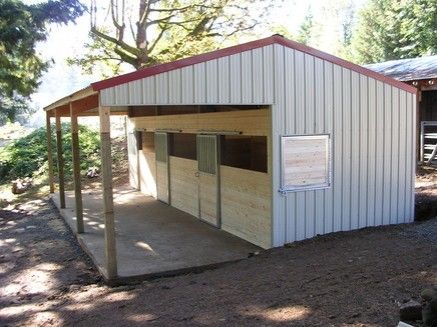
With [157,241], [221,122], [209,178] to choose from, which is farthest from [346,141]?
[157,241]

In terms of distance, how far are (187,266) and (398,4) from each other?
107 feet

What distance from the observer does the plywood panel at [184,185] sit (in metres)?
10.4

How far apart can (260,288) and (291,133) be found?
2.74 meters

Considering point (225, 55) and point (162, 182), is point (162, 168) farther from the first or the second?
point (225, 55)

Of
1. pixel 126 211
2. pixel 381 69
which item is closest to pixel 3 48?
pixel 126 211

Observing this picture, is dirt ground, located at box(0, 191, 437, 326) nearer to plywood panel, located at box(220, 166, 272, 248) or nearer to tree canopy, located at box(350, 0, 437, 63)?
plywood panel, located at box(220, 166, 272, 248)

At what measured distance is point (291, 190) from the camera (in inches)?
289

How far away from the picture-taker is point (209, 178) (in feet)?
31.4

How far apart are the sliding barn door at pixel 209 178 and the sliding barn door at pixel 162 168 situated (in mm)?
2223

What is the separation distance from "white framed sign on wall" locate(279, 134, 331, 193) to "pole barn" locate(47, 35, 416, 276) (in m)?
0.02

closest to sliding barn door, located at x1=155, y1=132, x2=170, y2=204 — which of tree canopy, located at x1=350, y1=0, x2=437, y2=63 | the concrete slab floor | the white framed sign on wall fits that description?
the concrete slab floor

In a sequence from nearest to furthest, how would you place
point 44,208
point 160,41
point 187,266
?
point 187,266
point 44,208
point 160,41

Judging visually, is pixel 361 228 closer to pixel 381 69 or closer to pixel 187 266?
pixel 187 266

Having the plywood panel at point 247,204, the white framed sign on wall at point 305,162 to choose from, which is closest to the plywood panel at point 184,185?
the plywood panel at point 247,204
